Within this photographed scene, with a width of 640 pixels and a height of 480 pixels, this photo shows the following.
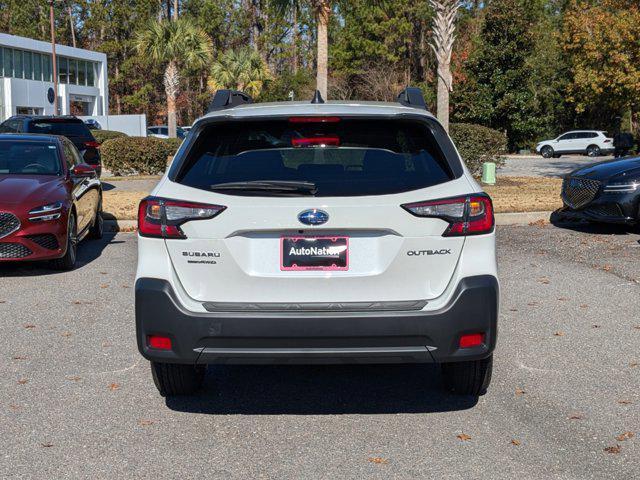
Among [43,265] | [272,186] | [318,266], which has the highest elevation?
[272,186]

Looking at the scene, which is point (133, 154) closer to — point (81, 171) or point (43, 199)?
point (81, 171)

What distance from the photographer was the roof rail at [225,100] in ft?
17.2

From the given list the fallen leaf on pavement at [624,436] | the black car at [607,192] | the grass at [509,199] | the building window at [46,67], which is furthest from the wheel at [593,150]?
the fallen leaf on pavement at [624,436]

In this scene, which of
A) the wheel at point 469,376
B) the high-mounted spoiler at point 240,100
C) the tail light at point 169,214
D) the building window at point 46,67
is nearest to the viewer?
the tail light at point 169,214

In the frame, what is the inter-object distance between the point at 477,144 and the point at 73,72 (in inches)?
1956

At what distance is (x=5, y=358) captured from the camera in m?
6.12

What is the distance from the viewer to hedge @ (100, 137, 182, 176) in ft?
78.6

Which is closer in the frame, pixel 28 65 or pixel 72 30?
pixel 28 65

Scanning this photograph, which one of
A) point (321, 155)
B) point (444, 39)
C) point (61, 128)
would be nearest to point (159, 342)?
point (321, 155)

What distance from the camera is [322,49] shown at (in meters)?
26.4

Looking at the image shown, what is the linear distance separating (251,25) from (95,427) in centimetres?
7359

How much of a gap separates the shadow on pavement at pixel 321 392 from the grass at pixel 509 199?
28.2 feet

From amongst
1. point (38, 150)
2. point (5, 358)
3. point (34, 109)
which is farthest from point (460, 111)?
point (5, 358)

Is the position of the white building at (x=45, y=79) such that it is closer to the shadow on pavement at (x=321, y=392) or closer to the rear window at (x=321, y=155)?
the shadow on pavement at (x=321, y=392)
